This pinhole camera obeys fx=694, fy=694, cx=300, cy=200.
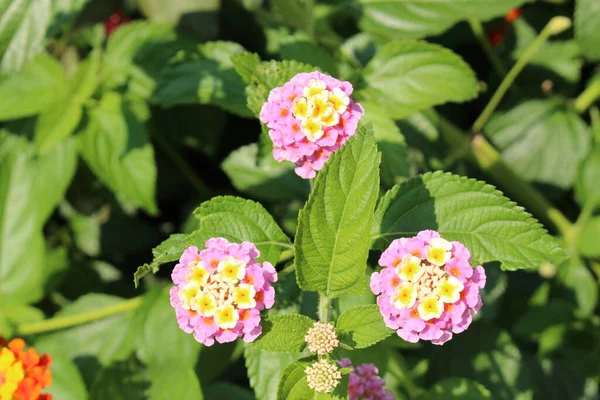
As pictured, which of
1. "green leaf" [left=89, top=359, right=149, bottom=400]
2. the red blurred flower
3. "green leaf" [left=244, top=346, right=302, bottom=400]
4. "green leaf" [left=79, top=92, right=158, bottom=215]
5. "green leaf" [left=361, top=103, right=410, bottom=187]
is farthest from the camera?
the red blurred flower

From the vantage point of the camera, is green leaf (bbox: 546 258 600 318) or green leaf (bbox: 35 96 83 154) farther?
green leaf (bbox: 546 258 600 318)

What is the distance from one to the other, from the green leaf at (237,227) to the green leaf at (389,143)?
0.38 metres

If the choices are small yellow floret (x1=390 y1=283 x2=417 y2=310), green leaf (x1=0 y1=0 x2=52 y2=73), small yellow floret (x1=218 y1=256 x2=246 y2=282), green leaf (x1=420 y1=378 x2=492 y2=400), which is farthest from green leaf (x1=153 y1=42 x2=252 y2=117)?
green leaf (x1=420 y1=378 x2=492 y2=400)

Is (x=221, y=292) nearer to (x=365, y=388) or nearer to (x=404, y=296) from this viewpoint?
(x=404, y=296)

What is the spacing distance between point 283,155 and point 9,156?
1263mm

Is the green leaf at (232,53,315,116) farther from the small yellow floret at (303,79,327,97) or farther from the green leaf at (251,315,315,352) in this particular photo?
the green leaf at (251,315,315,352)

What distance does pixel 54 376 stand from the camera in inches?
71.2

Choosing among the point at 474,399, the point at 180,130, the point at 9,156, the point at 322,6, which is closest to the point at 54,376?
the point at 9,156

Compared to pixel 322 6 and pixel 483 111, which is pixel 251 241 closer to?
pixel 322 6

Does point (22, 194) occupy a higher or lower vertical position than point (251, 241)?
lower

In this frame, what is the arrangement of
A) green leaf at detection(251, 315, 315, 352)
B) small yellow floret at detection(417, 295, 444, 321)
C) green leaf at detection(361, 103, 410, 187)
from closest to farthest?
1. small yellow floret at detection(417, 295, 444, 321)
2. green leaf at detection(251, 315, 315, 352)
3. green leaf at detection(361, 103, 410, 187)

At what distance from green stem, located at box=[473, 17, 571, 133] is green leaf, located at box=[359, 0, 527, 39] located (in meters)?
0.31

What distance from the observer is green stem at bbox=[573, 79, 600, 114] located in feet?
7.66

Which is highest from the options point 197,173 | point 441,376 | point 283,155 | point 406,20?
point 283,155
